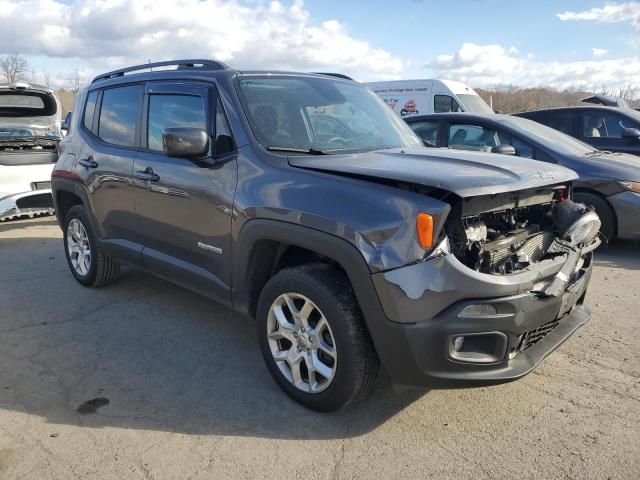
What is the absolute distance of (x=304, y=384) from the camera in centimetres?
314

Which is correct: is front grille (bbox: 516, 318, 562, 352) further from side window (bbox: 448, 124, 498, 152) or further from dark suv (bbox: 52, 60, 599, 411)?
side window (bbox: 448, 124, 498, 152)

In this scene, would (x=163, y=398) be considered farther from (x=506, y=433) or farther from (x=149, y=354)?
(x=506, y=433)

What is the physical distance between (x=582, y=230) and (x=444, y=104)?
37.5ft

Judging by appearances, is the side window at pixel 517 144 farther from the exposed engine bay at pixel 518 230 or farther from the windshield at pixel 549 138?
the exposed engine bay at pixel 518 230

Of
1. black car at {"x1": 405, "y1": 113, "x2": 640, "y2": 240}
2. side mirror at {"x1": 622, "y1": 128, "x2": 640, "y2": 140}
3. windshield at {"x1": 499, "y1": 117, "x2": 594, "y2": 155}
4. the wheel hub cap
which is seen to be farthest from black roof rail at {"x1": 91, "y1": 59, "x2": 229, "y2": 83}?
side mirror at {"x1": 622, "y1": 128, "x2": 640, "y2": 140}

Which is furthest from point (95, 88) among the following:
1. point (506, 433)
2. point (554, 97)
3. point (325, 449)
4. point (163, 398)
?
point (554, 97)

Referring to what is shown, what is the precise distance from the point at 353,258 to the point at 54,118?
322 inches

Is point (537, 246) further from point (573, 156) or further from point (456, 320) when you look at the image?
point (573, 156)

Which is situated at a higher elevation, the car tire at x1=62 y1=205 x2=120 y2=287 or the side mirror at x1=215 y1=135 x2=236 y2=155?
the side mirror at x1=215 y1=135 x2=236 y2=155

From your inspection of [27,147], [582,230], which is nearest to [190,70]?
[582,230]

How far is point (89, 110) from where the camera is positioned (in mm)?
5090

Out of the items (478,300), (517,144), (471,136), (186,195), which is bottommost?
(478,300)

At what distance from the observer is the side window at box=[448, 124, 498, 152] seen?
23.2 feet

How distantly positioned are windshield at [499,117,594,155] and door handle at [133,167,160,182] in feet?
15.5
